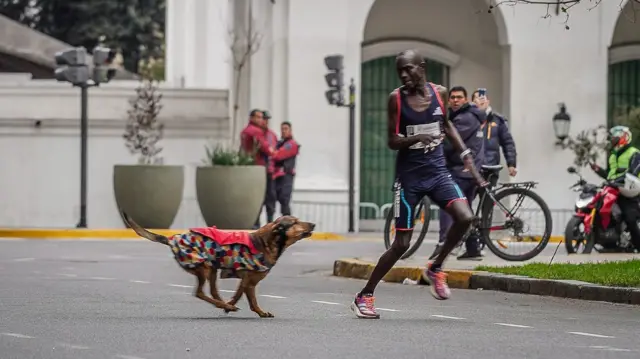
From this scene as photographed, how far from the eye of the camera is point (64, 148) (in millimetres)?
30766

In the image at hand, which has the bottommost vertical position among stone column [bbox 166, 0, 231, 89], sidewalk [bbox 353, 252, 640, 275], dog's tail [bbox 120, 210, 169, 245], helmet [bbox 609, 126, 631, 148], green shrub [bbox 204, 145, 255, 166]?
sidewalk [bbox 353, 252, 640, 275]

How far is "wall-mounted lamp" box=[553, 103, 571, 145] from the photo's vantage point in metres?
29.7

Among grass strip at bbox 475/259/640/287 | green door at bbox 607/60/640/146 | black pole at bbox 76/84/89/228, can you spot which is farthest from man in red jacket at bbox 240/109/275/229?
grass strip at bbox 475/259/640/287

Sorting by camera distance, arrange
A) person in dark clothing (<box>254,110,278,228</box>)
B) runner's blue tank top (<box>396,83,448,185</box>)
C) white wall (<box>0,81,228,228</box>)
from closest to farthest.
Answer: runner's blue tank top (<box>396,83,448,185</box>)
person in dark clothing (<box>254,110,278,228</box>)
white wall (<box>0,81,228,228</box>)

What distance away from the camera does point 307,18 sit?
95.9 feet

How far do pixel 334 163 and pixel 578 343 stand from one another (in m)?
19.2

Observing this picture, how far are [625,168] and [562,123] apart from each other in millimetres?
9744

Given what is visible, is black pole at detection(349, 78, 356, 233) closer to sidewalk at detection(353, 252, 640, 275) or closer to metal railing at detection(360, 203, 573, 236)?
metal railing at detection(360, 203, 573, 236)

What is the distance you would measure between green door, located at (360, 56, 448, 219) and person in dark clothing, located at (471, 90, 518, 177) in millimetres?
12600

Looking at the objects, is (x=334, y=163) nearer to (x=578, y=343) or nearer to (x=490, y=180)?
(x=490, y=180)

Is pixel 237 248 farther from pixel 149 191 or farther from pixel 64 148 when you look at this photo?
pixel 64 148

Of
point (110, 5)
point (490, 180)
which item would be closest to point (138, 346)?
point (490, 180)

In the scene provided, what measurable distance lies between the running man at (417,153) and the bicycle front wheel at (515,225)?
5403 millimetres

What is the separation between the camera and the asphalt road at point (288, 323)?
32.1 ft
